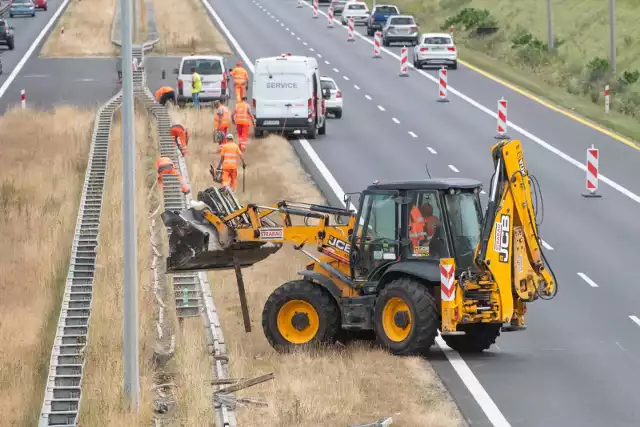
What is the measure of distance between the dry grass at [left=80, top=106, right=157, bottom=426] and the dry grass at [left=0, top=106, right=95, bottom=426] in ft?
3.13

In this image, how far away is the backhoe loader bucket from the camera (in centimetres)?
1998

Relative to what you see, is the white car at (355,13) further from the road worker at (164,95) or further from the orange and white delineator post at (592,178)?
the orange and white delineator post at (592,178)

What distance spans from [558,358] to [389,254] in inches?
112

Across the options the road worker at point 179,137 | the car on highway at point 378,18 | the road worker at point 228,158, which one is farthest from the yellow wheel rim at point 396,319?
the car on highway at point 378,18

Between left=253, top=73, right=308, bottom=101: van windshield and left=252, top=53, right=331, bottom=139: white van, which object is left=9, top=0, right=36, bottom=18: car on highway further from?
left=253, top=73, right=308, bottom=101: van windshield

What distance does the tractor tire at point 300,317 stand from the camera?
64.9 ft

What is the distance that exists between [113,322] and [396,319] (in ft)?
16.4

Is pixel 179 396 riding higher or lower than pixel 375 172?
higher

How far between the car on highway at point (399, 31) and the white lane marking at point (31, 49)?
16.9 m

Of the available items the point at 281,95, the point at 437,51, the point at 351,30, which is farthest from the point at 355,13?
the point at 281,95

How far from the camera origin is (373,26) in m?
73.9

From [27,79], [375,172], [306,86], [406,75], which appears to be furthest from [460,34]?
[375,172]

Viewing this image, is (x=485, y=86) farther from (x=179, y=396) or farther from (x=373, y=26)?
(x=179, y=396)

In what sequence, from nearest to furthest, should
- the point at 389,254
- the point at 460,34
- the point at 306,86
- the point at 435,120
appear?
the point at 389,254
the point at 306,86
the point at 435,120
the point at 460,34
